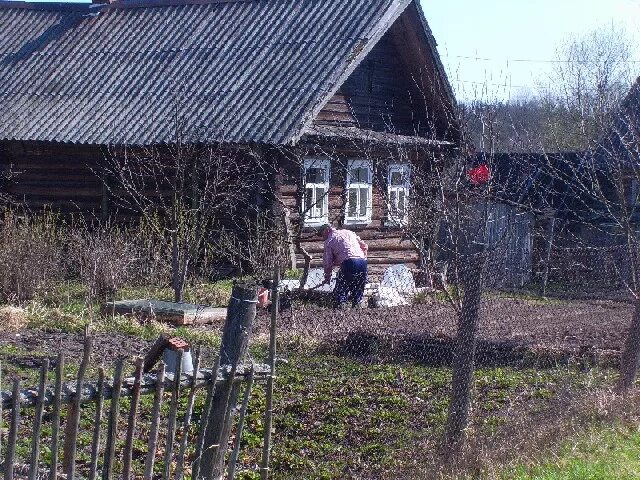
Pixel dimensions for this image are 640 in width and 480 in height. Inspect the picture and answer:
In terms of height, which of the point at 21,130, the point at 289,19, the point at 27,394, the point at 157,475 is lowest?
the point at 157,475

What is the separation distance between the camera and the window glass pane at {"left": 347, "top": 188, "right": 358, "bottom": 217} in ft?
60.5

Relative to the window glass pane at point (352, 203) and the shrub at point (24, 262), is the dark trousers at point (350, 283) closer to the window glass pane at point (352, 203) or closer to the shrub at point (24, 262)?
the shrub at point (24, 262)

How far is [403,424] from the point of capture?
7758 millimetres

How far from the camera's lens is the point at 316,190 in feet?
58.4

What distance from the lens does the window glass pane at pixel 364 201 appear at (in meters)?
18.8

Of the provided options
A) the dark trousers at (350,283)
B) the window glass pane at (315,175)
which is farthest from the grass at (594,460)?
the window glass pane at (315,175)

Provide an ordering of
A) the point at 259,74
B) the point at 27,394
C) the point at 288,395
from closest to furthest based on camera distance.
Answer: the point at 27,394 < the point at 288,395 < the point at 259,74

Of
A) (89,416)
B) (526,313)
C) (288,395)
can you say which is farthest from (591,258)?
(89,416)

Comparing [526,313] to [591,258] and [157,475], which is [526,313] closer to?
[591,258]

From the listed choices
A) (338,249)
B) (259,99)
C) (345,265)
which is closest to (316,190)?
(259,99)

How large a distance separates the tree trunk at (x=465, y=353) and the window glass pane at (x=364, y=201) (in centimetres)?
1215

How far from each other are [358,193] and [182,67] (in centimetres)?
399

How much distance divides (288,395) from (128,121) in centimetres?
1026

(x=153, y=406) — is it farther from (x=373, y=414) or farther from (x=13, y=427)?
(x=373, y=414)
